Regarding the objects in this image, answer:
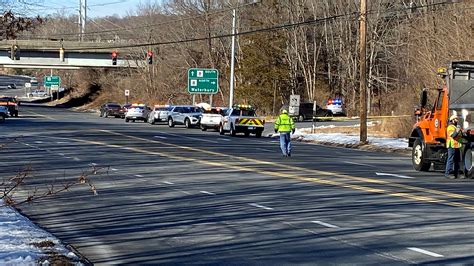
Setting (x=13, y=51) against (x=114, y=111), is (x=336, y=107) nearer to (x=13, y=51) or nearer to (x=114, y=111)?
(x=114, y=111)

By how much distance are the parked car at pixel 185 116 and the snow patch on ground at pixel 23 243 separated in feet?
149

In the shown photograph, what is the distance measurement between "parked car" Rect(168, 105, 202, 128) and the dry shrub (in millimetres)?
14256

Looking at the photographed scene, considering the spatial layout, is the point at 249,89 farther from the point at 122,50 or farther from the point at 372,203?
the point at 372,203

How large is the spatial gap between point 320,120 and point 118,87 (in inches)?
1878

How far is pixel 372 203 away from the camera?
15797 millimetres

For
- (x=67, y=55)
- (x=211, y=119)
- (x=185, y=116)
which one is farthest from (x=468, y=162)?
(x=67, y=55)

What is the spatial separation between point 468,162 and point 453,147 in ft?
2.32

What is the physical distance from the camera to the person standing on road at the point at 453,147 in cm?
2277

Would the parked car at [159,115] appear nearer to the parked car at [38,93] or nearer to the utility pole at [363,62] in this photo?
the utility pole at [363,62]

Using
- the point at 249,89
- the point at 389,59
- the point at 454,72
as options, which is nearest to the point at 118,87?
the point at 249,89

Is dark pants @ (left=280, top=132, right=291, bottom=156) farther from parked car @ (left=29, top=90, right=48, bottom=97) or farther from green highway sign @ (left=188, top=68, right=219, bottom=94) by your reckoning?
parked car @ (left=29, top=90, right=48, bottom=97)

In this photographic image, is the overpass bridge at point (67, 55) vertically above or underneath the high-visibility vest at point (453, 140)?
above

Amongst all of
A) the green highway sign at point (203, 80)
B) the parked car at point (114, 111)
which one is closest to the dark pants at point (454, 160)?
the green highway sign at point (203, 80)

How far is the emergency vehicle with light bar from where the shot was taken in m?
47.3
